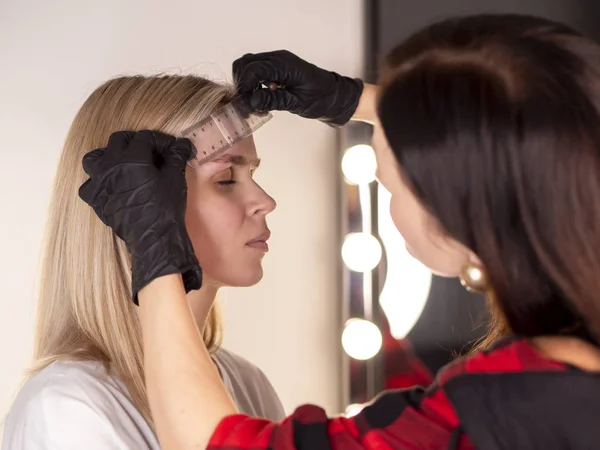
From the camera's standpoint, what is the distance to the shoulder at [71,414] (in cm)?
107

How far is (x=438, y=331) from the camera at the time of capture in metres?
1.87

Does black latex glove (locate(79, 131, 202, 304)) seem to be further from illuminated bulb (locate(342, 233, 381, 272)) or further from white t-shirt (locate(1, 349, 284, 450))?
illuminated bulb (locate(342, 233, 381, 272))

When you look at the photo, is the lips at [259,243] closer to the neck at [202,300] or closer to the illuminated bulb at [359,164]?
the neck at [202,300]

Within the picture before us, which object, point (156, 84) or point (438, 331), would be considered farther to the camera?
point (438, 331)

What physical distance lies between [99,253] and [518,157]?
711mm

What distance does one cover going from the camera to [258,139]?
1.94 m

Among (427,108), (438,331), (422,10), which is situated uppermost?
(422,10)

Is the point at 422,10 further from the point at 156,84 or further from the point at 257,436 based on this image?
the point at 257,436

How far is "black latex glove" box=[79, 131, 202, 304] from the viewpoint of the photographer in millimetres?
943

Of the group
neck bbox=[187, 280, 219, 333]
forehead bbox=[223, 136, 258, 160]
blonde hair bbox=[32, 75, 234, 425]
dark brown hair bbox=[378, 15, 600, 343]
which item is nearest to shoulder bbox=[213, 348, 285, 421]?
neck bbox=[187, 280, 219, 333]

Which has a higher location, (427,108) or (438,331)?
(427,108)

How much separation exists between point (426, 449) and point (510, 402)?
96mm

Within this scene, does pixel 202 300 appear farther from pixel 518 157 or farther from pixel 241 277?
pixel 518 157

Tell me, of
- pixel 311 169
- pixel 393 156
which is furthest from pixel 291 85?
pixel 311 169
